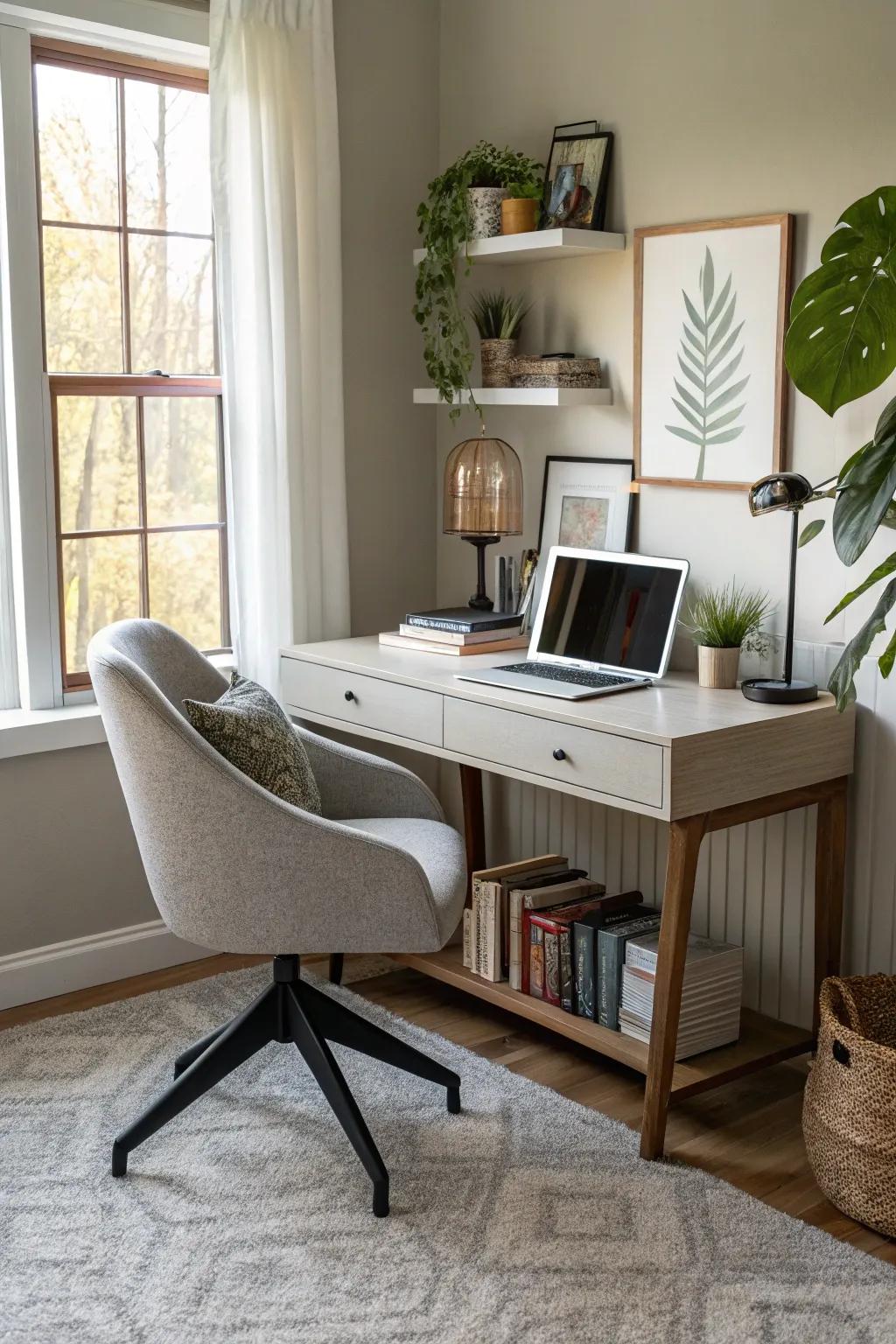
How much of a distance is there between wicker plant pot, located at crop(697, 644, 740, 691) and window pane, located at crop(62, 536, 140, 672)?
4.53 feet

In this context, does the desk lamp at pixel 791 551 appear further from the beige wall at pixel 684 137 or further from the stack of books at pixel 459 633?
the stack of books at pixel 459 633

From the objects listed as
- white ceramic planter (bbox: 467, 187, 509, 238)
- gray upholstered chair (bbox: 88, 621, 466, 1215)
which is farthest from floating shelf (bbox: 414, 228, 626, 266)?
gray upholstered chair (bbox: 88, 621, 466, 1215)

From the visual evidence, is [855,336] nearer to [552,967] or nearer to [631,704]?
[631,704]

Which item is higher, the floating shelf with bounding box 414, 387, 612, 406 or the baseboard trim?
the floating shelf with bounding box 414, 387, 612, 406

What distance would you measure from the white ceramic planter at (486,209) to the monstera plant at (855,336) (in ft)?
3.74

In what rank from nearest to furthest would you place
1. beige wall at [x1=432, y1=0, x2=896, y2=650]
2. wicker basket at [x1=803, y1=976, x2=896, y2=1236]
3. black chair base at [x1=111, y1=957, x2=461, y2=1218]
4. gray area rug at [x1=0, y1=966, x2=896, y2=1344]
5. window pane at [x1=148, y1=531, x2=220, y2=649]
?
gray area rug at [x1=0, y1=966, x2=896, y2=1344] → wicker basket at [x1=803, y1=976, x2=896, y2=1236] → black chair base at [x1=111, y1=957, x2=461, y2=1218] → beige wall at [x1=432, y1=0, x2=896, y2=650] → window pane at [x1=148, y1=531, x2=220, y2=649]

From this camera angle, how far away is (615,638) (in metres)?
2.90

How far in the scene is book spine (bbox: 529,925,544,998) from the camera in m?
2.88

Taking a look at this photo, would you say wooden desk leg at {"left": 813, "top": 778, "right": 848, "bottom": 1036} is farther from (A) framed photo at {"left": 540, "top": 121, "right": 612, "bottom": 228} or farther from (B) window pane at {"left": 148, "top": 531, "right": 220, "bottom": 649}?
(B) window pane at {"left": 148, "top": 531, "right": 220, "bottom": 649}

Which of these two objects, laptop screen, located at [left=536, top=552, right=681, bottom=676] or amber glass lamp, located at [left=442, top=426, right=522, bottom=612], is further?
amber glass lamp, located at [left=442, top=426, right=522, bottom=612]

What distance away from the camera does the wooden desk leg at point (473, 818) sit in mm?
3404

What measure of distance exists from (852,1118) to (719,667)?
0.89 metres

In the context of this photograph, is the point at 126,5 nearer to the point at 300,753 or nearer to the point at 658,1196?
the point at 300,753

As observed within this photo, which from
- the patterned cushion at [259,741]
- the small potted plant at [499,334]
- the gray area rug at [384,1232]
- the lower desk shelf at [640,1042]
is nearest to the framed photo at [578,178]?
the small potted plant at [499,334]
